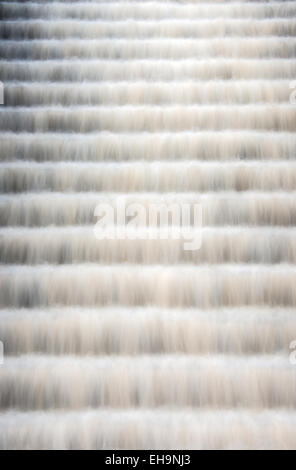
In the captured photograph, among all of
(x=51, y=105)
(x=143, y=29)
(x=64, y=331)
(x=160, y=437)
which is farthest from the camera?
(x=143, y=29)

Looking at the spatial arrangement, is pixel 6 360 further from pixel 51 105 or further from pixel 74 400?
pixel 51 105

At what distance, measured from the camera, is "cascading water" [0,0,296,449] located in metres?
0.81

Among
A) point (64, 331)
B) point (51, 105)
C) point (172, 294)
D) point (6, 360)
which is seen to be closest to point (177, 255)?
point (172, 294)

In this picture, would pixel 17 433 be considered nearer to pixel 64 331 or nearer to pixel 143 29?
pixel 64 331

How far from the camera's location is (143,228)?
3.26 ft

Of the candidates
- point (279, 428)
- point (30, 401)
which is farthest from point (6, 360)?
point (279, 428)

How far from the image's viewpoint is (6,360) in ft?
2.81

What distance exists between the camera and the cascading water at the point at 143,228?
81cm

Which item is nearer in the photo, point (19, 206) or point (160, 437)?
point (160, 437)

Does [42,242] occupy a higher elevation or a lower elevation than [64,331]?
higher

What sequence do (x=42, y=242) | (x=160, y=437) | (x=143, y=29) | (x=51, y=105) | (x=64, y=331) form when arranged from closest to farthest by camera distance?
(x=160, y=437) < (x=64, y=331) < (x=42, y=242) < (x=51, y=105) < (x=143, y=29)

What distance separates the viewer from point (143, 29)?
50.6 inches

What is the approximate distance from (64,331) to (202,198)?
39 cm

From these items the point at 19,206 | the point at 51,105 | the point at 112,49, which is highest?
the point at 112,49
